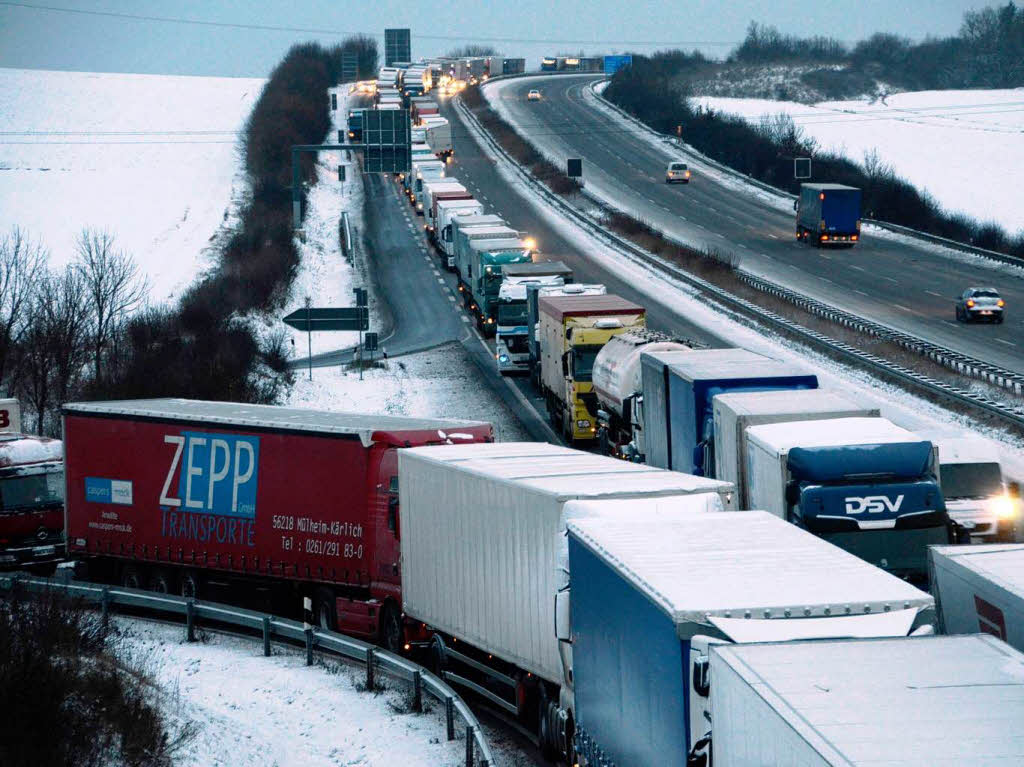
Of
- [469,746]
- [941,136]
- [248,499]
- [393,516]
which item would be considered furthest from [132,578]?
[941,136]

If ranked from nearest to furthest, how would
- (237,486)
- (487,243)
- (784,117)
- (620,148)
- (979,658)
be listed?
(979,658)
(237,486)
(487,243)
(620,148)
(784,117)

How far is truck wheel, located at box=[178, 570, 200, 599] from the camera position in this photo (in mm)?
25062

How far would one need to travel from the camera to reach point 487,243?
194ft

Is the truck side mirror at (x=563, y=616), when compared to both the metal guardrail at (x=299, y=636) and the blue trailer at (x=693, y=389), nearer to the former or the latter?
the metal guardrail at (x=299, y=636)

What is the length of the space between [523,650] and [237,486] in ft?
29.6

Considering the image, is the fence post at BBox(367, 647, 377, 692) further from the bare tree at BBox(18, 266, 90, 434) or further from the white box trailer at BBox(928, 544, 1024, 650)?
the bare tree at BBox(18, 266, 90, 434)

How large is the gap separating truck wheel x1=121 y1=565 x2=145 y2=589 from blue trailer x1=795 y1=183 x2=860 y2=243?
2148 inches

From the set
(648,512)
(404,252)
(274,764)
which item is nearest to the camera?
(648,512)

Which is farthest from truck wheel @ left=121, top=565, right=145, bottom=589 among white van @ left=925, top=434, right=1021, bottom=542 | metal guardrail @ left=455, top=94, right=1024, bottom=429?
metal guardrail @ left=455, top=94, right=1024, bottom=429

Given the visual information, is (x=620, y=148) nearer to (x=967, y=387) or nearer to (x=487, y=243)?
(x=487, y=243)

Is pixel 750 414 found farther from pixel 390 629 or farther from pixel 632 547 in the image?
pixel 632 547

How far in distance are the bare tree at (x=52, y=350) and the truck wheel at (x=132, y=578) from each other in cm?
1682

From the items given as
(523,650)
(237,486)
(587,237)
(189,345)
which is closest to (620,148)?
(587,237)

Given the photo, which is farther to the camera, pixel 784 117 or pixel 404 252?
pixel 784 117
